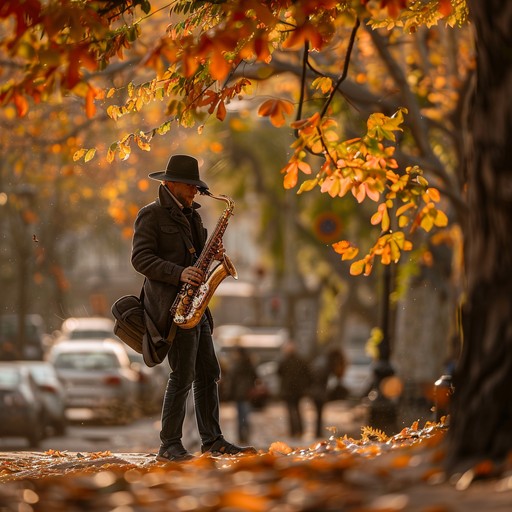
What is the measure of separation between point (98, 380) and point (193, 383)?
2032 cm

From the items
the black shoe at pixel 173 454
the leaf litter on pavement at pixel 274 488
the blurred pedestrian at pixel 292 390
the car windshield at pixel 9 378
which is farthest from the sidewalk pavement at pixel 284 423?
the leaf litter on pavement at pixel 274 488

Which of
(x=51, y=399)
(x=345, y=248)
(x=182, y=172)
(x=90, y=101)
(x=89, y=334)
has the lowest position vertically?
(x=89, y=334)

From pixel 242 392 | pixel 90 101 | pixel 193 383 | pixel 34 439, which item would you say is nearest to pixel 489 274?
pixel 90 101

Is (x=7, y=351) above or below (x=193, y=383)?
below

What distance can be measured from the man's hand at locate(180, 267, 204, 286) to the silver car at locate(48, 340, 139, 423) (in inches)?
832

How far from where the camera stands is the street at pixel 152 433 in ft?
77.2

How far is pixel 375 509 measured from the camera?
5.40m

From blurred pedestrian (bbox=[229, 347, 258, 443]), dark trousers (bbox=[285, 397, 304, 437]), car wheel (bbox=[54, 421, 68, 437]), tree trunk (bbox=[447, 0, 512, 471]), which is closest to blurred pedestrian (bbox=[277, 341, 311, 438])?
dark trousers (bbox=[285, 397, 304, 437])

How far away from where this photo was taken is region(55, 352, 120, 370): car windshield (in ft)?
101

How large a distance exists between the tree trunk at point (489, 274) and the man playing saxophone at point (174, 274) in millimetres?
3370

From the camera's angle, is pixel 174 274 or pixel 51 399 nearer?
pixel 174 274

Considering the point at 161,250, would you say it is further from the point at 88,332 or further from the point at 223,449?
the point at 88,332

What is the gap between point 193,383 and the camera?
1020 centimetres

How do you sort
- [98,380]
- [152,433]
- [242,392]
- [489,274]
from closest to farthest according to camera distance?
[489,274]
[242,392]
[152,433]
[98,380]
